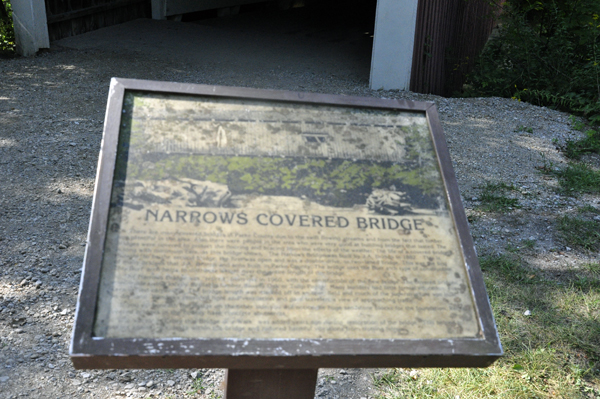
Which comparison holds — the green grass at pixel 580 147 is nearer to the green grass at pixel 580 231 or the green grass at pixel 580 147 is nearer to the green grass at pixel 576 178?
the green grass at pixel 576 178

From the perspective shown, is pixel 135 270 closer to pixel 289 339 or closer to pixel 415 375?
pixel 289 339

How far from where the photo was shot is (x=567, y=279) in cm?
324

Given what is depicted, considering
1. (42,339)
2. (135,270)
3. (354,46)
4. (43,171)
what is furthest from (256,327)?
(354,46)

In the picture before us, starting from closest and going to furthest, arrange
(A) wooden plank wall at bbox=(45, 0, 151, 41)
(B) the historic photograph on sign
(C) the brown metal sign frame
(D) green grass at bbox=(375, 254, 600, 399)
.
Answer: (C) the brown metal sign frame, (B) the historic photograph on sign, (D) green grass at bbox=(375, 254, 600, 399), (A) wooden plank wall at bbox=(45, 0, 151, 41)

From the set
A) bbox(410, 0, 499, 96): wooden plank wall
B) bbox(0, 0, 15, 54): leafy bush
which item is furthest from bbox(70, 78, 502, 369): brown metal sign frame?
bbox(0, 0, 15, 54): leafy bush

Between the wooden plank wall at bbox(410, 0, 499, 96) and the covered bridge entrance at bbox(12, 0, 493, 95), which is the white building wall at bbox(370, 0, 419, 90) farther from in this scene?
the wooden plank wall at bbox(410, 0, 499, 96)

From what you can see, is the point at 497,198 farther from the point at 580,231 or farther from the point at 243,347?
the point at 243,347

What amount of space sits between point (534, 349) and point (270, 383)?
1632 mm

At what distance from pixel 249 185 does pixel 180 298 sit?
394 mm

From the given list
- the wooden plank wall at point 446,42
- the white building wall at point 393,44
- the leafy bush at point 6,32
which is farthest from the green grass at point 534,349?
the leafy bush at point 6,32

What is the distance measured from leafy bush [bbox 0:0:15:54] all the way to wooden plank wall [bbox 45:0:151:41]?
543 millimetres

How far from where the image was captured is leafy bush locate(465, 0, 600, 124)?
620cm

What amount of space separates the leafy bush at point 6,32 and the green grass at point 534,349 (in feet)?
22.5

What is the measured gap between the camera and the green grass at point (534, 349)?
7.91 feet
